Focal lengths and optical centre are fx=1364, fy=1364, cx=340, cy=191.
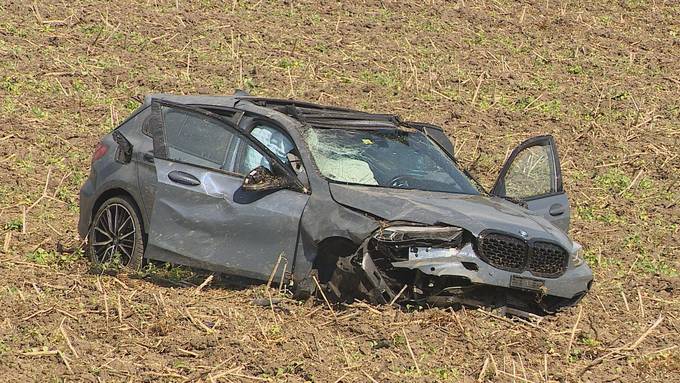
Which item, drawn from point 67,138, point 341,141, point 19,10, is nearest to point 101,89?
point 67,138

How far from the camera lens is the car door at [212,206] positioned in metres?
10.6

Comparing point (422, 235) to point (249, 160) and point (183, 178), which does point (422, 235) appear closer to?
point (249, 160)

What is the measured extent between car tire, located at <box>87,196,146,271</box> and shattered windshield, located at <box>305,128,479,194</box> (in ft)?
5.59

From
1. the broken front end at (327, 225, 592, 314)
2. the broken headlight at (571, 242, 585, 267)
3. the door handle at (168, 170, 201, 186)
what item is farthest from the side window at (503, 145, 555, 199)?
the door handle at (168, 170, 201, 186)

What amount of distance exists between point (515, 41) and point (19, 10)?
28.0 ft

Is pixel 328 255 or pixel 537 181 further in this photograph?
pixel 537 181

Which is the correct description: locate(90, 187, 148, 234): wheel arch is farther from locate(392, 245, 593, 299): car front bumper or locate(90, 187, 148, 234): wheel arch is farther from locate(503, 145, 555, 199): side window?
locate(503, 145, 555, 199): side window

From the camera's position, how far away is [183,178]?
11180 millimetres

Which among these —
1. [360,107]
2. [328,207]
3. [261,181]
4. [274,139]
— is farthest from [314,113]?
[360,107]

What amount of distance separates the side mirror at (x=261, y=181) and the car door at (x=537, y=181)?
2.16m

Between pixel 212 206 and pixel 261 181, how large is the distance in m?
0.57

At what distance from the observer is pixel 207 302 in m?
10.3

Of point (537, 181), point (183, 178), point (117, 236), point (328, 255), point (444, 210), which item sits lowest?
point (117, 236)

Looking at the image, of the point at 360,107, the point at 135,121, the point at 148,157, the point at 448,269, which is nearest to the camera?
the point at 448,269
